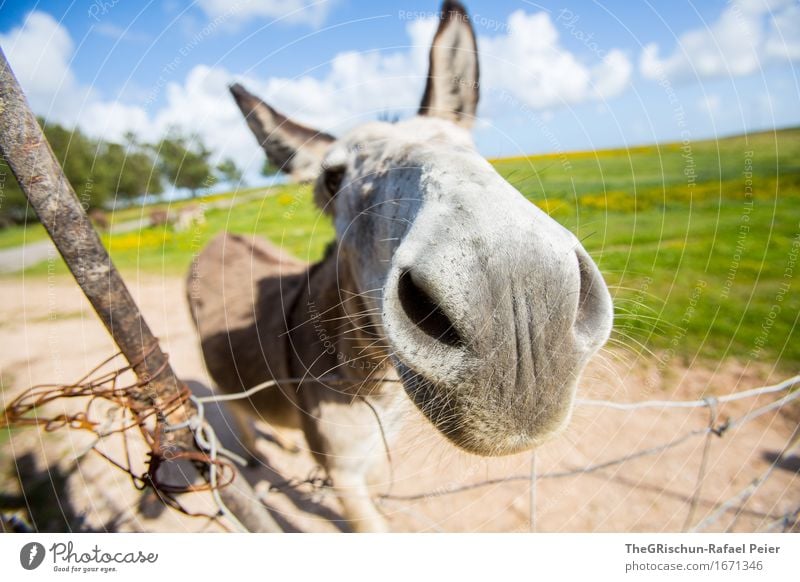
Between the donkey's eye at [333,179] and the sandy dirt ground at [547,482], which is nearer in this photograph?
the donkey's eye at [333,179]

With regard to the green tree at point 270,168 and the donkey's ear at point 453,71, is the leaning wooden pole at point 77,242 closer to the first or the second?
the green tree at point 270,168

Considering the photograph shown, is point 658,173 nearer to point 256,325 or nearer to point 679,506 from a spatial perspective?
point 679,506

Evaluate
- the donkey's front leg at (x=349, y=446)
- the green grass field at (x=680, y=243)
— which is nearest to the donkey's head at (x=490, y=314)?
the green grass field at (x=680, y=243)

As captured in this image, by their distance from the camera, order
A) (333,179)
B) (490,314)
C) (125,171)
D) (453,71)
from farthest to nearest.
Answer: (125,171) < (453,71) < (333,179) < (490,314)

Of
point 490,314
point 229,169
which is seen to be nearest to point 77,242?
point 490,314

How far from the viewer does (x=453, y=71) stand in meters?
2.24

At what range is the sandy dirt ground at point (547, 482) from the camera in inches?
117

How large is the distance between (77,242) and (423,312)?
1.01m

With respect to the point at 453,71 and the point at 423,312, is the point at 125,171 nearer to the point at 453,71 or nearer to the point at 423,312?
the point at 453,71

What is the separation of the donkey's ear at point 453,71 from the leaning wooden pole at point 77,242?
5.85ft

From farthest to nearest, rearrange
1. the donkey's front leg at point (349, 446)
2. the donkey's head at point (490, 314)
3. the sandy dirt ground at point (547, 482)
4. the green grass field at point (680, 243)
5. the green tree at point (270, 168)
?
the green grass field at point (680, 243) → the sandy dirt ground at point (547, 482) → the green tree at point (270, 168) → the donkey's front leg at point (349, 446) → the donkey's head at point (490, 314)

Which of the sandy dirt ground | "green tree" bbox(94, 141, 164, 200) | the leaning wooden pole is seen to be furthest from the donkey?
"green tree" bbox(94, 141, 164, 200)

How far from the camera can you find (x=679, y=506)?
3.01 m

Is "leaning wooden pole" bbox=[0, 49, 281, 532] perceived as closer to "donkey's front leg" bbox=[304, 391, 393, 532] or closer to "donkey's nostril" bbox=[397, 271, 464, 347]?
"donkey's nostril" bbox=[397, 271, 464, 347]
